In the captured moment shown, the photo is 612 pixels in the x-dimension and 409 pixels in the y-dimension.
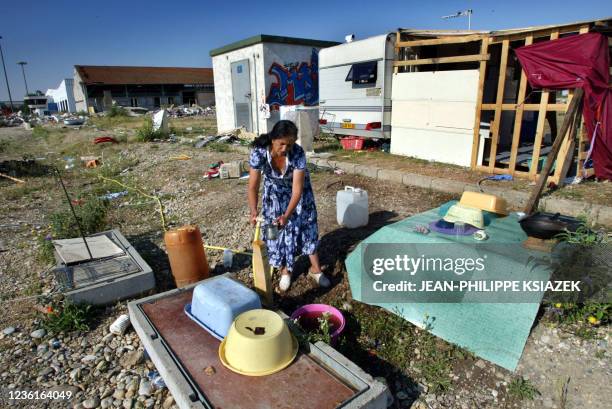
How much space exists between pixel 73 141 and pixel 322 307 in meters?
18.0

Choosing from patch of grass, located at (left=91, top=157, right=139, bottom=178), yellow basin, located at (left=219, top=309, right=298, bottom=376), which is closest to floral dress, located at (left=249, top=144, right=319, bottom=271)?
yellow basin, located at (left=219, top=309, right=298, bottom=376)

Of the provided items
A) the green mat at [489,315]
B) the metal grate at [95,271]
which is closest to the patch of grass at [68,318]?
the metal grate at [95,271]

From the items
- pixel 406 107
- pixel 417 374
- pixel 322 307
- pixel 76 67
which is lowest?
pixel 417 374

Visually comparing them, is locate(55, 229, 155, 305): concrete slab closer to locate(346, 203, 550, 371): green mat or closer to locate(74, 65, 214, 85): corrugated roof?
locate(346, 203, 550, 371): green mat

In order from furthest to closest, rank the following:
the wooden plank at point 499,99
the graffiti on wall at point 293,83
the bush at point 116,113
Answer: the bush at point 116,113
the graffiti on wall at point 293,83
the wooden plank at point 499,99

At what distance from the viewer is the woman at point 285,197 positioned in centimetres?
332

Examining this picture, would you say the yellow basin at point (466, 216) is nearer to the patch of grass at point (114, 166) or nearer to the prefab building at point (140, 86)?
the patch of grass at point (114, 166)

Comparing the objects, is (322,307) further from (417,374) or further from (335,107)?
(335,107)

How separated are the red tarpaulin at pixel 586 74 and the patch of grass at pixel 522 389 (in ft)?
15.4

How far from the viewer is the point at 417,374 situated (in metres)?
2.75

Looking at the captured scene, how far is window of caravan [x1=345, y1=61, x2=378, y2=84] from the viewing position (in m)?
8.79

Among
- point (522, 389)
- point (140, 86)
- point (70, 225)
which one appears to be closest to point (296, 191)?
point (522, 389)

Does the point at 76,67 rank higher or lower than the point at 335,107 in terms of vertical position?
higher

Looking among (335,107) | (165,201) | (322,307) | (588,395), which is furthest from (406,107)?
(588,395)
